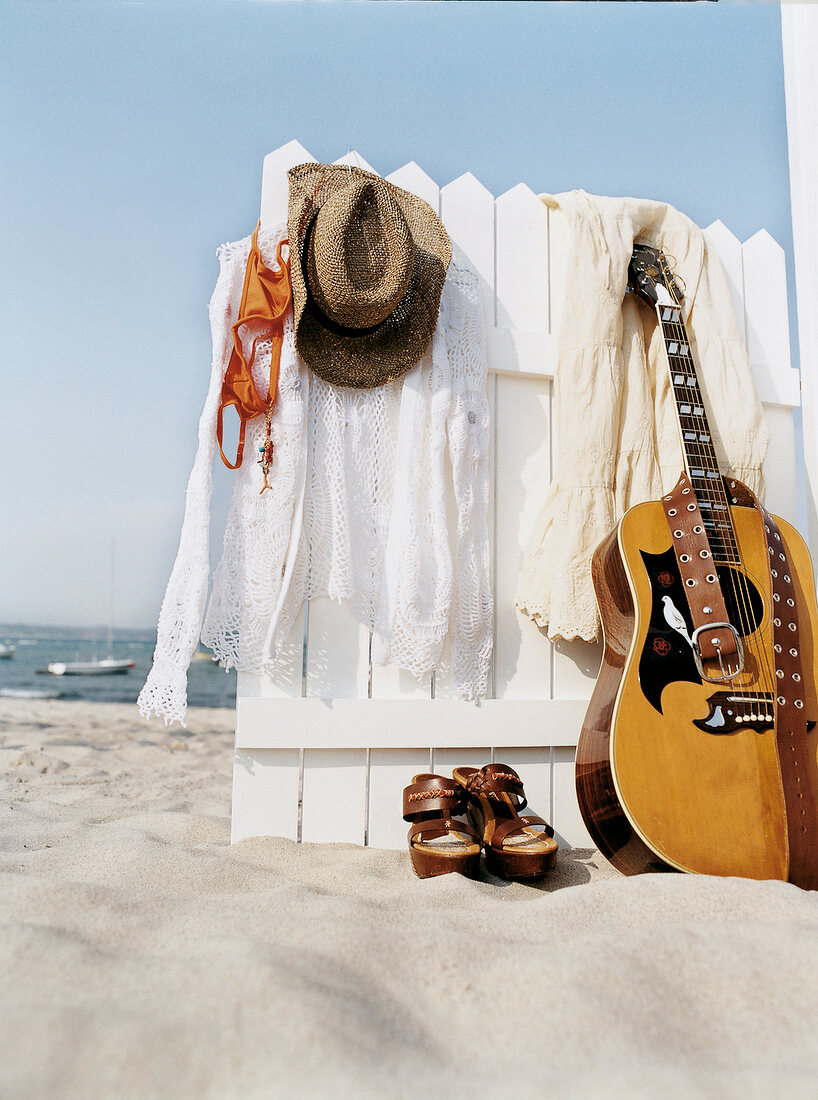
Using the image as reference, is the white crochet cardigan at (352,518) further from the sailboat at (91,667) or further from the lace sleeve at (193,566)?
the sailboat at (91,667)

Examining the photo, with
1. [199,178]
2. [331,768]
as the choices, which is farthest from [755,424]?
[199,178]

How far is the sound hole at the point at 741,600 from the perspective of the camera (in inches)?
58.9

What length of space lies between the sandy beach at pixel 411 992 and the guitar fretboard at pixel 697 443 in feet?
2.57

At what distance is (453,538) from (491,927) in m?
1.03

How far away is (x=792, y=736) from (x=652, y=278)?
4.28ft

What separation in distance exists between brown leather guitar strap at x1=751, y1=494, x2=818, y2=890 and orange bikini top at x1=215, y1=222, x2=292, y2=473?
122cm

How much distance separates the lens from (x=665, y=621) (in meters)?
1.47

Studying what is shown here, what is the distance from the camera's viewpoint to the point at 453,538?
182cm

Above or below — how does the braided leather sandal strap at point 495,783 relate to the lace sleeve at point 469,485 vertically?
below

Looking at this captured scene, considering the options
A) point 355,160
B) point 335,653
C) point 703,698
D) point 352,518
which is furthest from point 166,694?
point 355,160

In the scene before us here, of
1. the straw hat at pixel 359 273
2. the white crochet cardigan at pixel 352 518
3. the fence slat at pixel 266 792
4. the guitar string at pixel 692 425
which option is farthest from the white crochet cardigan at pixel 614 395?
the fence slat at pixel 266 792

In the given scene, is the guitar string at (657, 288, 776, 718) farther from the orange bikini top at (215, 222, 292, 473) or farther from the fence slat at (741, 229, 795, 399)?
the orange bikini top at (215, 222, 292, 473)

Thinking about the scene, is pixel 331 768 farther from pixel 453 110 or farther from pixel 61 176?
pixel 61 176

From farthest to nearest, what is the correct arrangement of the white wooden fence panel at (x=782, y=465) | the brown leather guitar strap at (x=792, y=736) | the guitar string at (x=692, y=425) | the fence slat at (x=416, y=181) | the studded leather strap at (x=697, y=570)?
the white wooden fence panel at (x=782, y=465) < the fence slat at (x=416, y=181) < the guitar string at (x=692, y=425) < the studded leather strap at (x=697, y=570) < the brown leather guitar strap at (x=792, y=736)
